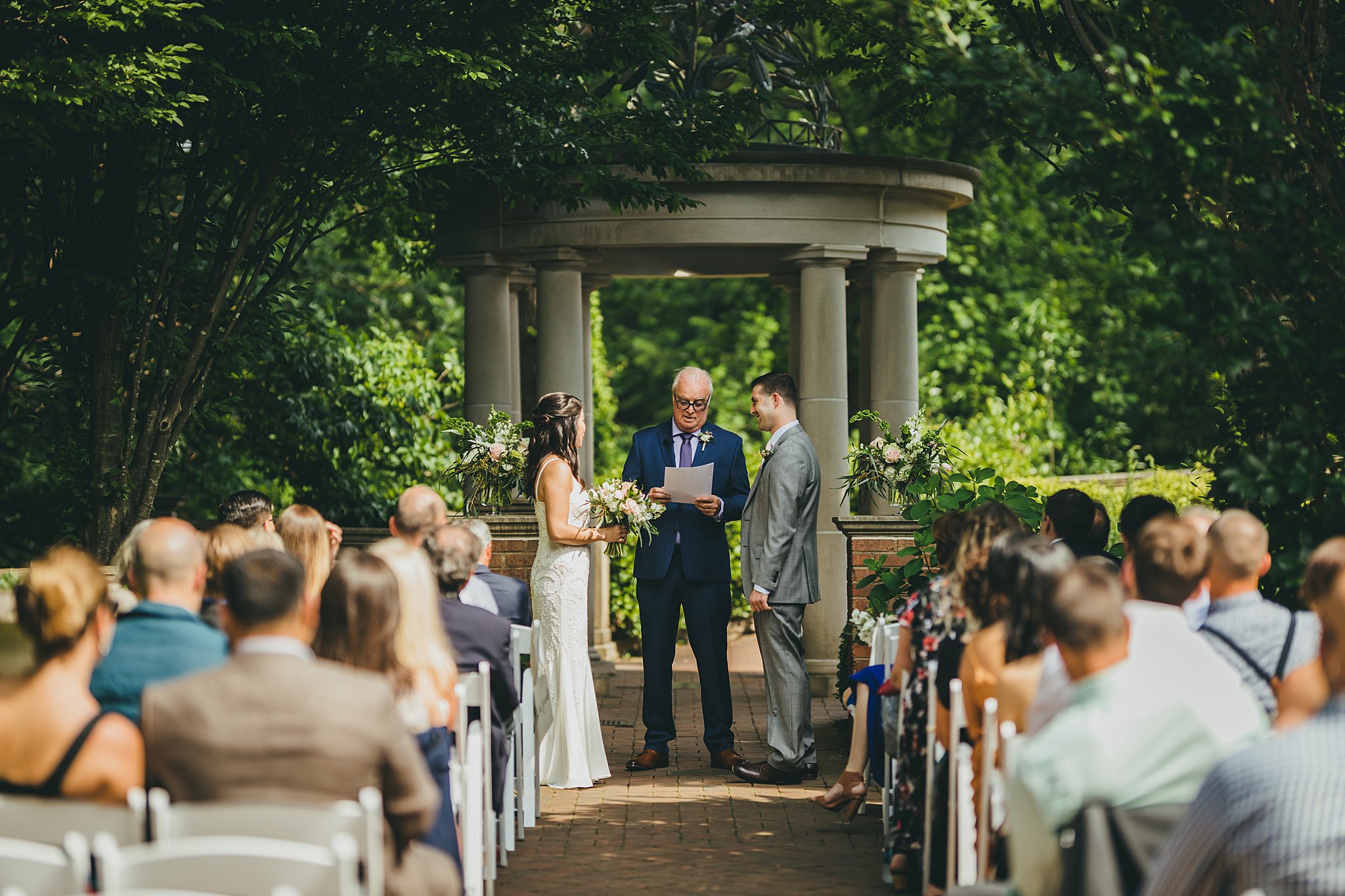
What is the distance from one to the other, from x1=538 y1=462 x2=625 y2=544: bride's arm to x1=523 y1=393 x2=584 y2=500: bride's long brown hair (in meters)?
0.10

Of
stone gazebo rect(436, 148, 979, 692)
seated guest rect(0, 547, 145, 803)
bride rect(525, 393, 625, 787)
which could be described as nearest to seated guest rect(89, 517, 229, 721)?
seated guest rect(0, 547, 145, 803)

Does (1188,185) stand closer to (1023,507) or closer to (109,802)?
(1023,507)

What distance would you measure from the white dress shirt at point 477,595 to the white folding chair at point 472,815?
998 millimetres

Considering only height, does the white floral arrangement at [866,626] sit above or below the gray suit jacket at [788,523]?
below

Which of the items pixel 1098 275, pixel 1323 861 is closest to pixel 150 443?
pixel 1323 861

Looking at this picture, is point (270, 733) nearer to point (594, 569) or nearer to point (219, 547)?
point (219, 547)

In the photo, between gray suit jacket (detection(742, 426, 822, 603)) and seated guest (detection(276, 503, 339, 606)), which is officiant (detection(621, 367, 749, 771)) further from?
seated guest (detection(276, 503, 339, 606))

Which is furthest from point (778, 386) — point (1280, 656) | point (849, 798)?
point (1280, 656)

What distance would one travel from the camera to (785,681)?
8344 mm

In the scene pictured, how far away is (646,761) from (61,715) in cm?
515

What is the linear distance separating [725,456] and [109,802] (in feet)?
17.6

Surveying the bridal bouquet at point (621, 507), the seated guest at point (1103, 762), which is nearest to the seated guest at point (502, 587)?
the bridal bouquet at point (621, 507)

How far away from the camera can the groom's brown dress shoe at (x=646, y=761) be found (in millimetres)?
8766

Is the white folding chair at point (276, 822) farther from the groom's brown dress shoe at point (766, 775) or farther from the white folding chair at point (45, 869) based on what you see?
the groom's brown dress shoe at point (766, 775)
